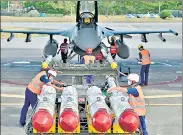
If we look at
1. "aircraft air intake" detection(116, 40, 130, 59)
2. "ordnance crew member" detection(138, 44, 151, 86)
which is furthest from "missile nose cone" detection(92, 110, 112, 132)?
"aircraft air intake" detection(116, 40, 130, 59)

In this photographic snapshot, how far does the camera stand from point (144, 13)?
114 m

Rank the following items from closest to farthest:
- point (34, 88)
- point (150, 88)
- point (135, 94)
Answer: point (135, 94) → point (34, 88) → point (150, 88)

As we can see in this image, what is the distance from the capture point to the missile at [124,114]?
889 cm

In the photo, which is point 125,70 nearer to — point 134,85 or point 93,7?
point 93,7

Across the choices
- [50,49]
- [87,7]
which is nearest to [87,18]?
[87,7]

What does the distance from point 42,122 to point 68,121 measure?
0.42 metres

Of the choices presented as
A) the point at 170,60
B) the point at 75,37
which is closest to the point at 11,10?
the point at 170,60

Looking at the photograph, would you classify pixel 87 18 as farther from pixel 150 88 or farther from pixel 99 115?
pixel 99 115

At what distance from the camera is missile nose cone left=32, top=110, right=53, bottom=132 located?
879 centimetres

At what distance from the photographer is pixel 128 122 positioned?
8859 mm

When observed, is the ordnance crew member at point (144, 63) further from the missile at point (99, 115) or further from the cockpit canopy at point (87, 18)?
the missile at point (99, 115)

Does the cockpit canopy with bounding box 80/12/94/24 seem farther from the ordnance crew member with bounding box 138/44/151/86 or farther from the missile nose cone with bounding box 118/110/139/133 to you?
the missile nose cone with bounding box 118/110/139/133

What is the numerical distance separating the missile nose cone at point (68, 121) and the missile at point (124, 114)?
0.76 m

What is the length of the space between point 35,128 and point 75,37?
13128 millimetres
